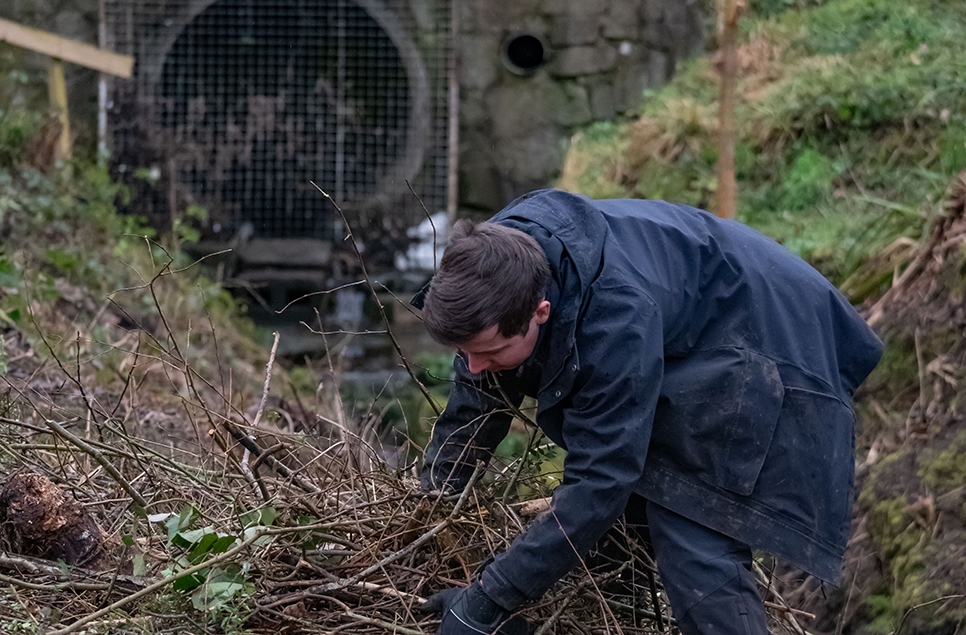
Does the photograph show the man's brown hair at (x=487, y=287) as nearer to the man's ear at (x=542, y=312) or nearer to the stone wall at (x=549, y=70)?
the man's ear at (x=542, y=312)

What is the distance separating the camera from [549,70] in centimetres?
902

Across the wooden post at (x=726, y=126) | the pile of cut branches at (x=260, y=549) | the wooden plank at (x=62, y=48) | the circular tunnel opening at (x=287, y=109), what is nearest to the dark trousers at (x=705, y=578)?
the pile of cut branches at (x=260, y=549)

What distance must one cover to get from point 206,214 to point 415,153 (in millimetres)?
2020

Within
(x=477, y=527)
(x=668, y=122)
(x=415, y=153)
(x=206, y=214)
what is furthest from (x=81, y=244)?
(x=477, y=527)

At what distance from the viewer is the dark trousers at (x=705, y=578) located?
2191mm

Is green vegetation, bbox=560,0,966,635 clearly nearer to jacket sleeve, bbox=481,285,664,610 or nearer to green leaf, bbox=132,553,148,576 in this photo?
jacket sleeve, bbox=481,285,664,610

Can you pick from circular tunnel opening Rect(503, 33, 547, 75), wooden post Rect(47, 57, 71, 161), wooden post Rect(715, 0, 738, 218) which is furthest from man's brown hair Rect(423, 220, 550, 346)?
circular tunnel opening Rect(503, 33, 547, 75)

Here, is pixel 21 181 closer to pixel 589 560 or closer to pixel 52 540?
pixel 52 540

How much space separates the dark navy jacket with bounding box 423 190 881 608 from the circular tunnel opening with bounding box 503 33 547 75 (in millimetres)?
6882

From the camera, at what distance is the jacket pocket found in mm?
2240

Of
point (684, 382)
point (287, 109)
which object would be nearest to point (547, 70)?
point (287, 109)

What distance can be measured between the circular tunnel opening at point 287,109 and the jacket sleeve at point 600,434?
7.05 metres

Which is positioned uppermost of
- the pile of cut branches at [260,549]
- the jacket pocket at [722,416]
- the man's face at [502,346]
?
Result: the man's face at [502,346]

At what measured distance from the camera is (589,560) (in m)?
2.62
